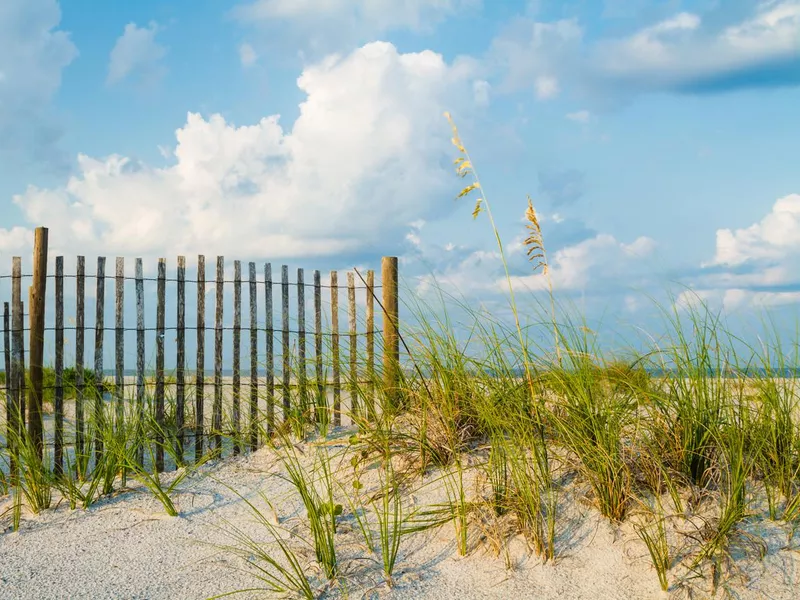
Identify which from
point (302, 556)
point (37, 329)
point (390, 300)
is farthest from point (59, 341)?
point (302, 556)

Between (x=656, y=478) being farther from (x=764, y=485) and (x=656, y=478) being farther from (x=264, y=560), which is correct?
(x=264, y=560)

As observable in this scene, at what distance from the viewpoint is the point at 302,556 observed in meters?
3.55

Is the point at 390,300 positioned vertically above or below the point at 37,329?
above

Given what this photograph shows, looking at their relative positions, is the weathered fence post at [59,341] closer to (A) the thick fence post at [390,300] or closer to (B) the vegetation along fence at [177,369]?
(B) the vegetation along fence at [177,369]

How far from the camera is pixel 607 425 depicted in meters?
3.64

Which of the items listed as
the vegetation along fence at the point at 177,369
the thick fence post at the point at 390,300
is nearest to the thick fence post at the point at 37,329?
the vegetation along fence at the point at 177,369

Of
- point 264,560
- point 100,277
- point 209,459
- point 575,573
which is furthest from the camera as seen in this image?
point 100,277

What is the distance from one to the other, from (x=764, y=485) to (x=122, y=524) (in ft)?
11.8

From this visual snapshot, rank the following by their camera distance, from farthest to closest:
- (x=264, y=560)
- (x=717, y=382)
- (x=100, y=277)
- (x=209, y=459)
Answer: (x=100, y=277) → (x=209, y=459) → (x=717, y=382) → (x=264, y=560)

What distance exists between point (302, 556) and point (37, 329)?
139 inches

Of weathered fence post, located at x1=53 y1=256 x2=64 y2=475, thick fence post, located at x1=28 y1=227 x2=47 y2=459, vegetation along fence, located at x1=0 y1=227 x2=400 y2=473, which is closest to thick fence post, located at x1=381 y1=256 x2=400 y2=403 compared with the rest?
vegetation along fence, located at x1=0 y1=227 x2=400 y2=473

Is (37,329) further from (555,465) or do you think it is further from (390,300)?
(555,465)

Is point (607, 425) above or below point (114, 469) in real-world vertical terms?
above

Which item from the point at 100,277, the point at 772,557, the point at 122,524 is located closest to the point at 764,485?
the point at 772,557
